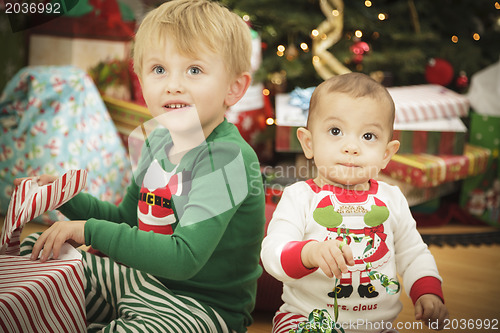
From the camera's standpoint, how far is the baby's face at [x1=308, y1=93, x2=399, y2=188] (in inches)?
31.0

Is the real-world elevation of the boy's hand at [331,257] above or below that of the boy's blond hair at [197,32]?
below

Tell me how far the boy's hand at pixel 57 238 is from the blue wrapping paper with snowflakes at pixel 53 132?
0.99 meters

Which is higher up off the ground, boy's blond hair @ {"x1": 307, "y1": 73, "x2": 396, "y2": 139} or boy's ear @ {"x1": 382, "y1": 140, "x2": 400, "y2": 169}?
boy's blond hair @ {"x1": 307, "y1": 73, "x2": 396, "y2": 139}

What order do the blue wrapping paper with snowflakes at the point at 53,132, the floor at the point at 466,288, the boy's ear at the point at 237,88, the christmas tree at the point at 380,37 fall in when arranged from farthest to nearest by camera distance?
the christmas tree at the point at 380,37, the blue wrapping paper with snowflakes at the point at 53,132, the floor at the point at 466,288, the boy's ear at the point at 237,88

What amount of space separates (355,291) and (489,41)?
1804mm

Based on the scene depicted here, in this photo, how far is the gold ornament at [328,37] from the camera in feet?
6.07

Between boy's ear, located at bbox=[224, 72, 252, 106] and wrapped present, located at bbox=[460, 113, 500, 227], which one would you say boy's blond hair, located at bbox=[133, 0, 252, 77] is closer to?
boy's ear, located at bbox=[224, 72, 252, 106]

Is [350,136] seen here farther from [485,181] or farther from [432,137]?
[485,181]

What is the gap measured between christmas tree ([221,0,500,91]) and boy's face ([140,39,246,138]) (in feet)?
3.61

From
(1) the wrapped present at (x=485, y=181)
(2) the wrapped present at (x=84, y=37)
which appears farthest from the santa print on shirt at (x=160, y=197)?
(1) the wrapped present at (x=485, y=181)

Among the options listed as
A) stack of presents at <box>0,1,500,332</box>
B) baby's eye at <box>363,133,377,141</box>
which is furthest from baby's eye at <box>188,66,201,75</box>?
stack of presents at <box>0,1,500,332</box>

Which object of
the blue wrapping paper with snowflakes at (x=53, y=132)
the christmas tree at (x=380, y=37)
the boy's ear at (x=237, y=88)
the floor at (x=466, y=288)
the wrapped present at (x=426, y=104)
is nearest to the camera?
the boy's ear at (x=237, y=88)

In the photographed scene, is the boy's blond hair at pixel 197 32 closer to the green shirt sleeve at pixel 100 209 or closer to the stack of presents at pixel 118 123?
the green shirt sleeve at pixel 100 209

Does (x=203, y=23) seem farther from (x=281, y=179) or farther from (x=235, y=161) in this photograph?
(x=281, y=179)
